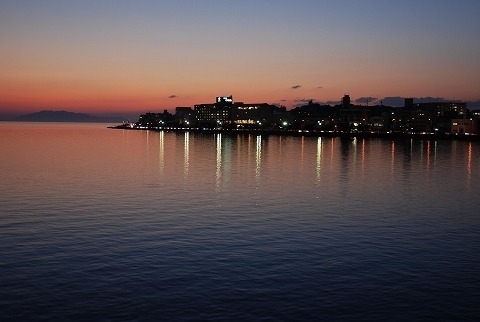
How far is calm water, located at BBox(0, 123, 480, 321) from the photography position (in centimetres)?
1758

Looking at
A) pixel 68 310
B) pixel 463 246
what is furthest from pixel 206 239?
pixel 463 246

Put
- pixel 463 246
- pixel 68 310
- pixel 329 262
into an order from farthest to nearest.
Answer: pixel 463 246, pixel 329 262, pixel 68 310

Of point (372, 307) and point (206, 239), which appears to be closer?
point (372, 307)

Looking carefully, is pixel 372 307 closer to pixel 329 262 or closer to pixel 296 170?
pixel 329 262

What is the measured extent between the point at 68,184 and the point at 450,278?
3764 cm

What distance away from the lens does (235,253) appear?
2422cm

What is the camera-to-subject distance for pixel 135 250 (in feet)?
80.2

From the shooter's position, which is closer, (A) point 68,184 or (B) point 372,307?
(B) point 372,307

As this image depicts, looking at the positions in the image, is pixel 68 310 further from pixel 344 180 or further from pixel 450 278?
pixel 344 180

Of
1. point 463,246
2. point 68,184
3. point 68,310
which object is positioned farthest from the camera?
point 68,184

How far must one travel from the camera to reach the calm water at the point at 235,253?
17.6 metres

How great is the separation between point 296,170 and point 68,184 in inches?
1212

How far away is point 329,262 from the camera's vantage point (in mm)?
23000

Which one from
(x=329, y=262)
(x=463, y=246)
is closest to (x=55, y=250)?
(x=329, y=262)
